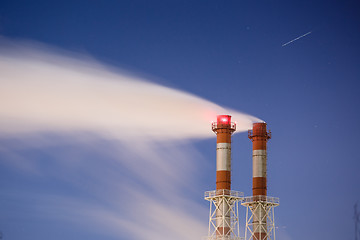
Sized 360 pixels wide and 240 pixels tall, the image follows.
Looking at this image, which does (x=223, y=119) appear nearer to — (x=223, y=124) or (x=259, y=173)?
(x=223, y=124)

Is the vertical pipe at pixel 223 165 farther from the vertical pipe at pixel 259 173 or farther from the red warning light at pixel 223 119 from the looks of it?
the vertical pipe at pixel 259 173

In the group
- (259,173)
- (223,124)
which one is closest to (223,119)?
(223,124)

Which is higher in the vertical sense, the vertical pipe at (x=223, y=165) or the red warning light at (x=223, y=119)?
the red warning light at (x=223, y=119)

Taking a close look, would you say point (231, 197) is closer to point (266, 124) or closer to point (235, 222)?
point (235, 222)

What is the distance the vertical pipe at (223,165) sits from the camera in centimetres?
9369

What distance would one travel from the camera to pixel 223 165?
312ft

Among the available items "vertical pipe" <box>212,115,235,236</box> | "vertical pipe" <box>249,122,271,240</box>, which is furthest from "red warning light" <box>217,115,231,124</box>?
"vertical pipe" <box>249,122,271,240</box>

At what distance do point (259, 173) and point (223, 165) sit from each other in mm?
6380

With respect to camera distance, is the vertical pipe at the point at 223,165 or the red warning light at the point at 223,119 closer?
the vertical pipe at the point at 223,165

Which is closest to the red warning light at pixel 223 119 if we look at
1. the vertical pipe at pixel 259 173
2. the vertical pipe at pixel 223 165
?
the vertical pipe at pixel 223 165

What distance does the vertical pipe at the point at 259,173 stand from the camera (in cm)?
9746

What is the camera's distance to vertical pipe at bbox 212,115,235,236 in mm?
93688

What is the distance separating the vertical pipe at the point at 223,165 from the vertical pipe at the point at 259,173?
15.3ft

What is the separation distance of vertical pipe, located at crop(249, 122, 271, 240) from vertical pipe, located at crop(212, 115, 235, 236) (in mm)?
4661
